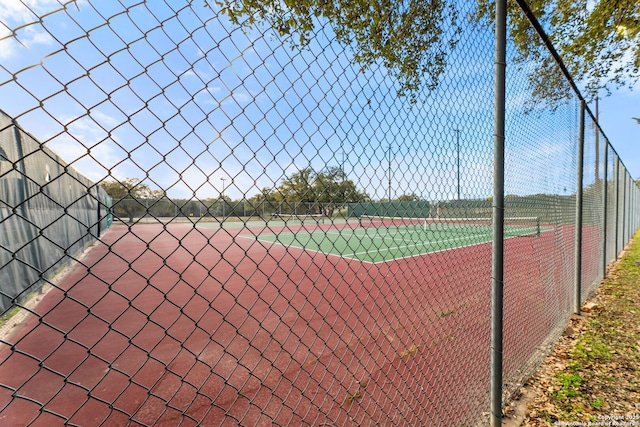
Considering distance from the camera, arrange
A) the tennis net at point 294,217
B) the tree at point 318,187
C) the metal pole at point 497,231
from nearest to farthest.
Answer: the tennis net at point 294,217 → the tree at point 318,187 → the metal pole at point 497,231

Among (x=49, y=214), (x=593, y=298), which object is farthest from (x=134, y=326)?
(x=593, y=298)

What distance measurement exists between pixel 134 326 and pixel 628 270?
381 inches

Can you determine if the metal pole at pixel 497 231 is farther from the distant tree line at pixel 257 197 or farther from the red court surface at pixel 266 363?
the distant tree line at pixel 257 197

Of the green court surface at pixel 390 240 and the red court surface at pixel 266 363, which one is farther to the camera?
the green court surface at pixel 390 240

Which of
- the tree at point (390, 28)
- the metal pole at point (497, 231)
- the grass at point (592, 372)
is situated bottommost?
the grass at point (592, 372)

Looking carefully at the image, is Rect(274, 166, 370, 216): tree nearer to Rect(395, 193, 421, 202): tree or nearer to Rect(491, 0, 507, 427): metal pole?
Rect(395, 193, 421, 202): tree

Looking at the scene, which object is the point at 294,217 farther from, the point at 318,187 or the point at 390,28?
the point at 390,28

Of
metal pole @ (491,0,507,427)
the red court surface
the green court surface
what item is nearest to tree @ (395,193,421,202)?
the green court surface

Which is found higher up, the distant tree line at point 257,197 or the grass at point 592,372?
the distant tree line at point 257,197

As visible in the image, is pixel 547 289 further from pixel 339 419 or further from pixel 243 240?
pixel 243 240

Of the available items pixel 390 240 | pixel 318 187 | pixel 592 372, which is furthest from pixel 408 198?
pixel 390 240

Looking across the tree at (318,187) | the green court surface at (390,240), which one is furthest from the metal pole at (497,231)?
the tree at (318,187)

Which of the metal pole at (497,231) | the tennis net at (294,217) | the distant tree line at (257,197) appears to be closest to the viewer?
the distant tree line at (257,197)

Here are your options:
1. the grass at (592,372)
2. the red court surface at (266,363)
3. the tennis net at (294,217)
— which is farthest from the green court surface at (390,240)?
the grass at (592,372)
